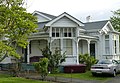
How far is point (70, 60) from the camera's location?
27.2m

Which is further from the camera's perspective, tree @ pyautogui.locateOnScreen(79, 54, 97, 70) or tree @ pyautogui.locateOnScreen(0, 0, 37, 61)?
tree @ pyautogui.locateOnScreen(79, 54, 97, 70)

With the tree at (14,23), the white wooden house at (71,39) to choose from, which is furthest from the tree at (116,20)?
the tree at (14,23)

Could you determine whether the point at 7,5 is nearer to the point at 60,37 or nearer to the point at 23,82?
the point at 23,82

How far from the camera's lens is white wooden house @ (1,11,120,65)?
26562mm

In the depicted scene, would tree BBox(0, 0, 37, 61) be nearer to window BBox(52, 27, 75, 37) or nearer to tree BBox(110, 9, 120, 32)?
window BBox(52, 27, 75, 37)

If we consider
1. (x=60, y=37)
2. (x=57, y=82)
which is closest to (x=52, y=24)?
(x=60, y=37)

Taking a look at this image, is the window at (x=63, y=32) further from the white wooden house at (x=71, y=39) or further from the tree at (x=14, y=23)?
the tree at (x=14, y=23)

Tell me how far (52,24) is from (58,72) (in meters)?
5.05

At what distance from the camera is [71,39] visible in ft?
89.9

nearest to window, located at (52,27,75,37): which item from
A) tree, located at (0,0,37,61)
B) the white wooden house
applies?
the white wooden house

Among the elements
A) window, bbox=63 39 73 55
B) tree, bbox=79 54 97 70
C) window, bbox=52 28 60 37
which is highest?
window, bbox=52 28 60 37

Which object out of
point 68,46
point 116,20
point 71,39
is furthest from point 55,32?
point 116,20

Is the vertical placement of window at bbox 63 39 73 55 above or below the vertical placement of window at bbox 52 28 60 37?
below

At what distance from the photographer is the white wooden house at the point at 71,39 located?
87.1 ft
